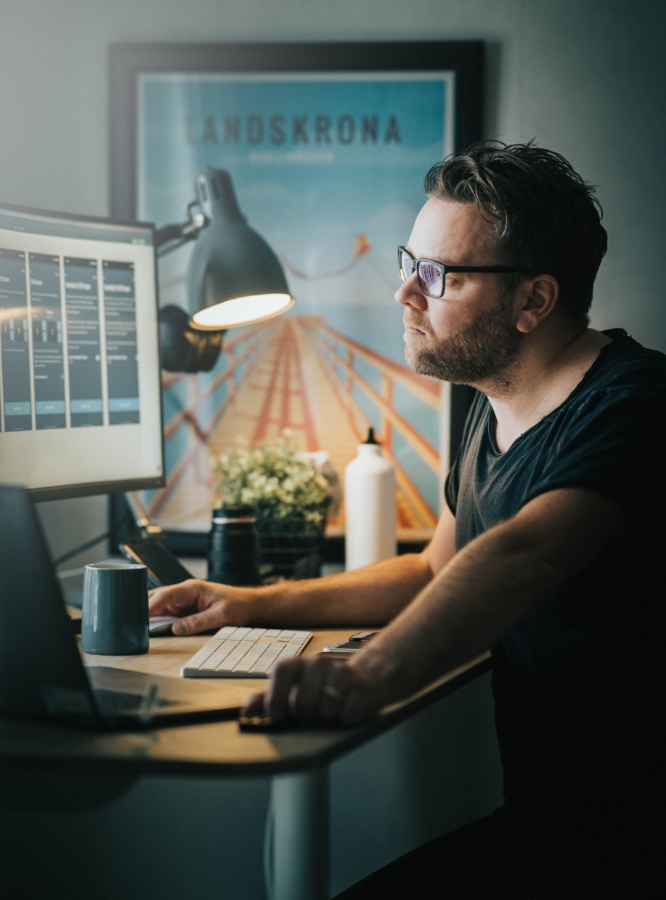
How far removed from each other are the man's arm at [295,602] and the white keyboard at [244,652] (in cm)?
4

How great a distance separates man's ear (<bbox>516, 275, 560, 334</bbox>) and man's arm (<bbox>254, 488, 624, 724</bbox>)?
0.45 m

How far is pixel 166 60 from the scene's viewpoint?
1784mm

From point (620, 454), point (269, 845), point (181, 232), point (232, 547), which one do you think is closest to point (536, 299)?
point (620, 454)

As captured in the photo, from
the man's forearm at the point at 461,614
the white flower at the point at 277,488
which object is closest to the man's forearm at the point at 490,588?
the man's forearm at the point at 461,614

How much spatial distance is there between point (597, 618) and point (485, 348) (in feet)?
1.51

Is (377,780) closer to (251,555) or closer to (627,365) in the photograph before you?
(251,555)

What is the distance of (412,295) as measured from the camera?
1.29m

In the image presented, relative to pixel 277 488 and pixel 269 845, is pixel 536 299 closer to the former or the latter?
pixel 277 488

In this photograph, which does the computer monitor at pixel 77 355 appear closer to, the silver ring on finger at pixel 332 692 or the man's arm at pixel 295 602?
A: the man's arm at pixel 295 602

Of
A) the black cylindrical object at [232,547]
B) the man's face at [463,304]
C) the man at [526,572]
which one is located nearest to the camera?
the man at [526,572]

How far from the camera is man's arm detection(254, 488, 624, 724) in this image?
0.74 m

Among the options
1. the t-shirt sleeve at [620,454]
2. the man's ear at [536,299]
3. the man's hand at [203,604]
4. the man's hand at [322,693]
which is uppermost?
the man's ear at [536,299]

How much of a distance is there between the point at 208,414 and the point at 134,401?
1.13ft

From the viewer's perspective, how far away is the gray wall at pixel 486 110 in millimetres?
1703
